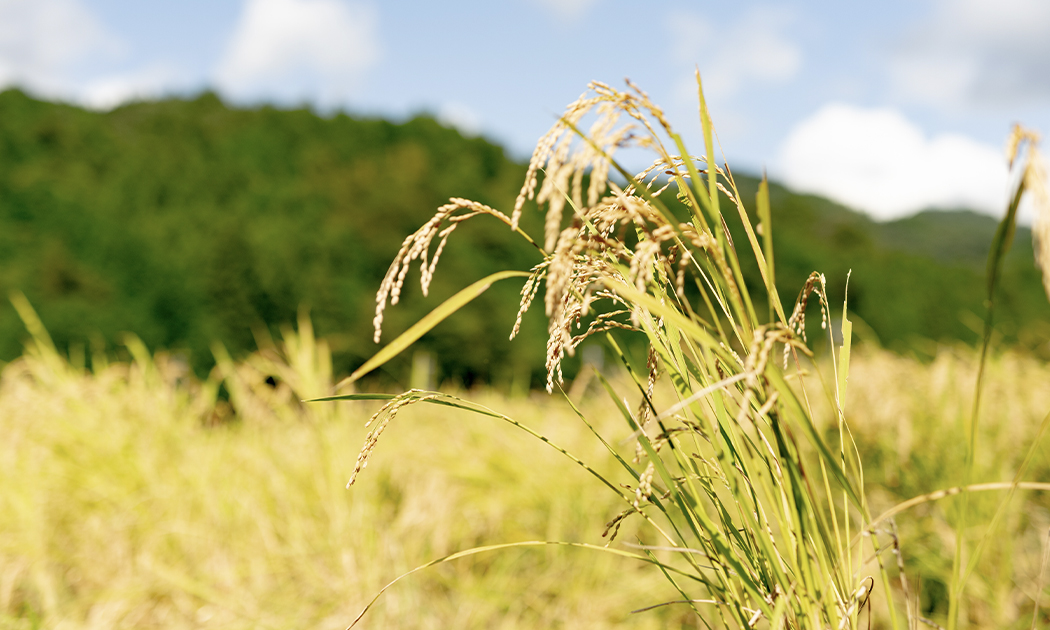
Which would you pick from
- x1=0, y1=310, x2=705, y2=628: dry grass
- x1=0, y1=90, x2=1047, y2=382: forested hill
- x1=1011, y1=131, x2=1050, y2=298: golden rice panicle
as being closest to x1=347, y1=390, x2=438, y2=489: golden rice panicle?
x1=1011, y1=131, x2=1050, y2=298: golden rice panicle

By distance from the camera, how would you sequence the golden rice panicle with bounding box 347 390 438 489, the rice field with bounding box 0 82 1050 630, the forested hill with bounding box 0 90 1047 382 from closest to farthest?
1. the golden rice panicle with bounding box 347 390 438 489
2. the rice field with bounding box 0 82 1050 630
3. the forested hill with bounding box 0 90 1047 382

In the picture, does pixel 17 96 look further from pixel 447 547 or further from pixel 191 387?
pixel 447 547

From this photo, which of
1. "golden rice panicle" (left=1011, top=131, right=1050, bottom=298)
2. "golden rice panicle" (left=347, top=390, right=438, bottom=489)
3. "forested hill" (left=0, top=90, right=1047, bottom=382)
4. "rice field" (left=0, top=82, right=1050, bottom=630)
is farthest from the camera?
"forested hill" (left=0, top=90, right=1047, bottom=382)

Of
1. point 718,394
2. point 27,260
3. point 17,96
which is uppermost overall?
point 17,96

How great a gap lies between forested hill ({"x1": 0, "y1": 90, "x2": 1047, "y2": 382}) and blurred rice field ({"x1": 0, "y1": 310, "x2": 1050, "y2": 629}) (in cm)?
1031

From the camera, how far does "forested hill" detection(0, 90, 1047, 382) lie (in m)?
17.5

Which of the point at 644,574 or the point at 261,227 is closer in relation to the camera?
the point at 644,574

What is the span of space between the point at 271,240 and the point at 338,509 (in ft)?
66.3

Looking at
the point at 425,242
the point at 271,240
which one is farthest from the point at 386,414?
the point at 271,240

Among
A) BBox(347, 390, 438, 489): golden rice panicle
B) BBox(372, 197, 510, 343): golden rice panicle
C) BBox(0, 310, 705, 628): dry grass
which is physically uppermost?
BBox(372, 197, 510, 343): golden rice panicle

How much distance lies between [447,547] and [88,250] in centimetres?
2396

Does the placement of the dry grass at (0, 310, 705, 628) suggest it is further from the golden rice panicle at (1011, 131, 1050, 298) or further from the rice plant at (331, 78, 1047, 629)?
the golden rice panicle at (1011, 131, 1050, 298)

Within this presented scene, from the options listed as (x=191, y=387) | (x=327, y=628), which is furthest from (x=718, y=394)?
(x=191, y=387)

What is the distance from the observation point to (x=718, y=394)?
2.00 feet
